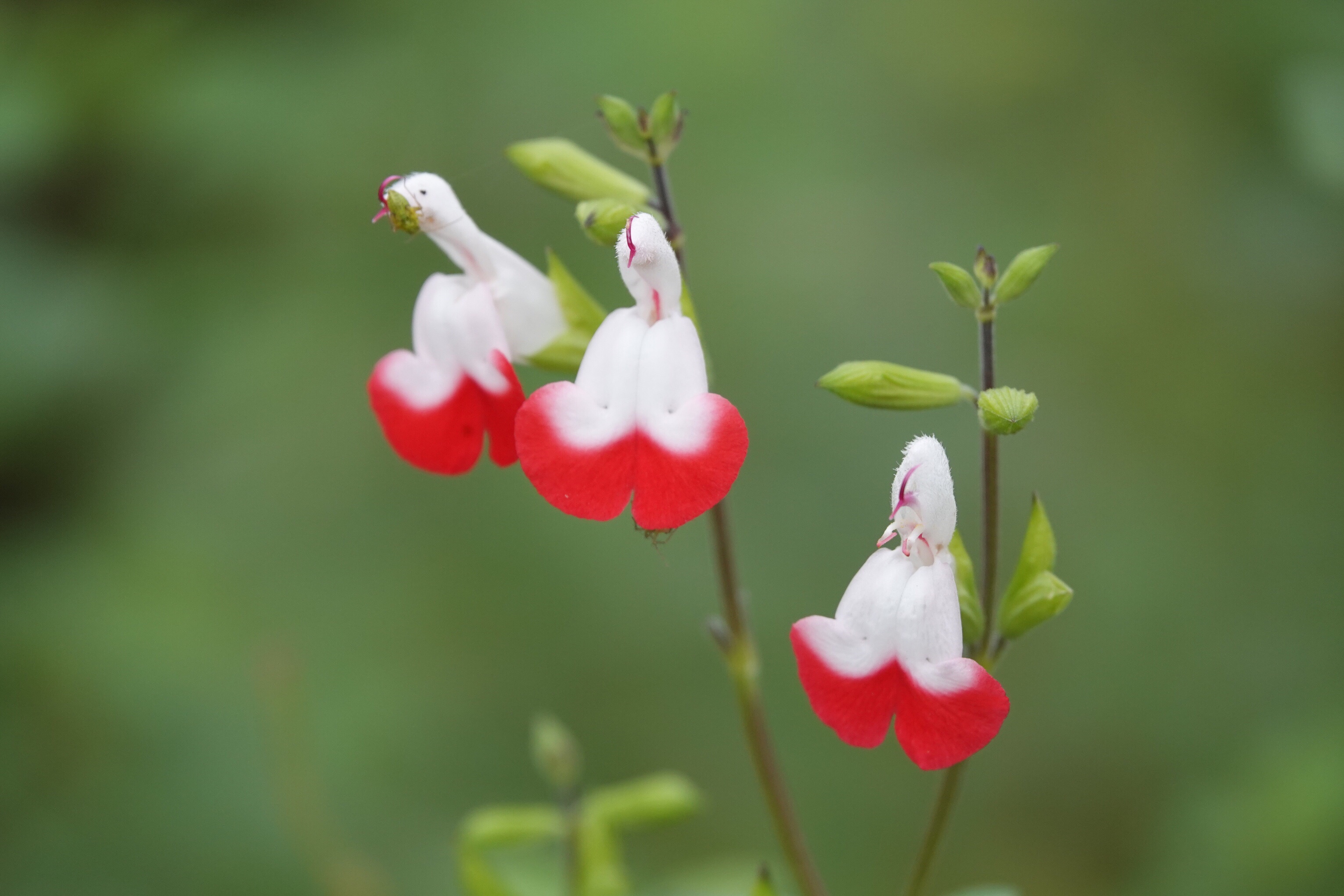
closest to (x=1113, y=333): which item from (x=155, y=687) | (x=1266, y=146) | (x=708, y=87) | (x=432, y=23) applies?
(x=1266, y=146)

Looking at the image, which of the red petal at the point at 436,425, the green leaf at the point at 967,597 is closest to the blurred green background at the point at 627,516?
the red petal at the point at 436,425

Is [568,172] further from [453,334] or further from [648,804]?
[648,804]

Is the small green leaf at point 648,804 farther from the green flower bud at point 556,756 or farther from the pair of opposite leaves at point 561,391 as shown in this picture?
the pair of opposite leaves at point 561,391

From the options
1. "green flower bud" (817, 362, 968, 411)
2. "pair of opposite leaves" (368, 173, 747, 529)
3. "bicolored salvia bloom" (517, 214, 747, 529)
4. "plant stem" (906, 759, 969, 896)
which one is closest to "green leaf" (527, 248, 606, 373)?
"pair of opposite leaves" (368, 173, 747, 529)

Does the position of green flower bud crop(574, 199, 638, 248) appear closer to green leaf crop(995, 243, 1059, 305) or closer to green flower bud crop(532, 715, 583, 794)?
green leaf crop(995, 243, 1059, 305)

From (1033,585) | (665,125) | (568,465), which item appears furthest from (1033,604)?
(665,125)

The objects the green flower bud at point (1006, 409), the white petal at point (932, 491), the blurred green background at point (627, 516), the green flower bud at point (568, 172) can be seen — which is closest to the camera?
the green flower bud at point (1006, 409)
